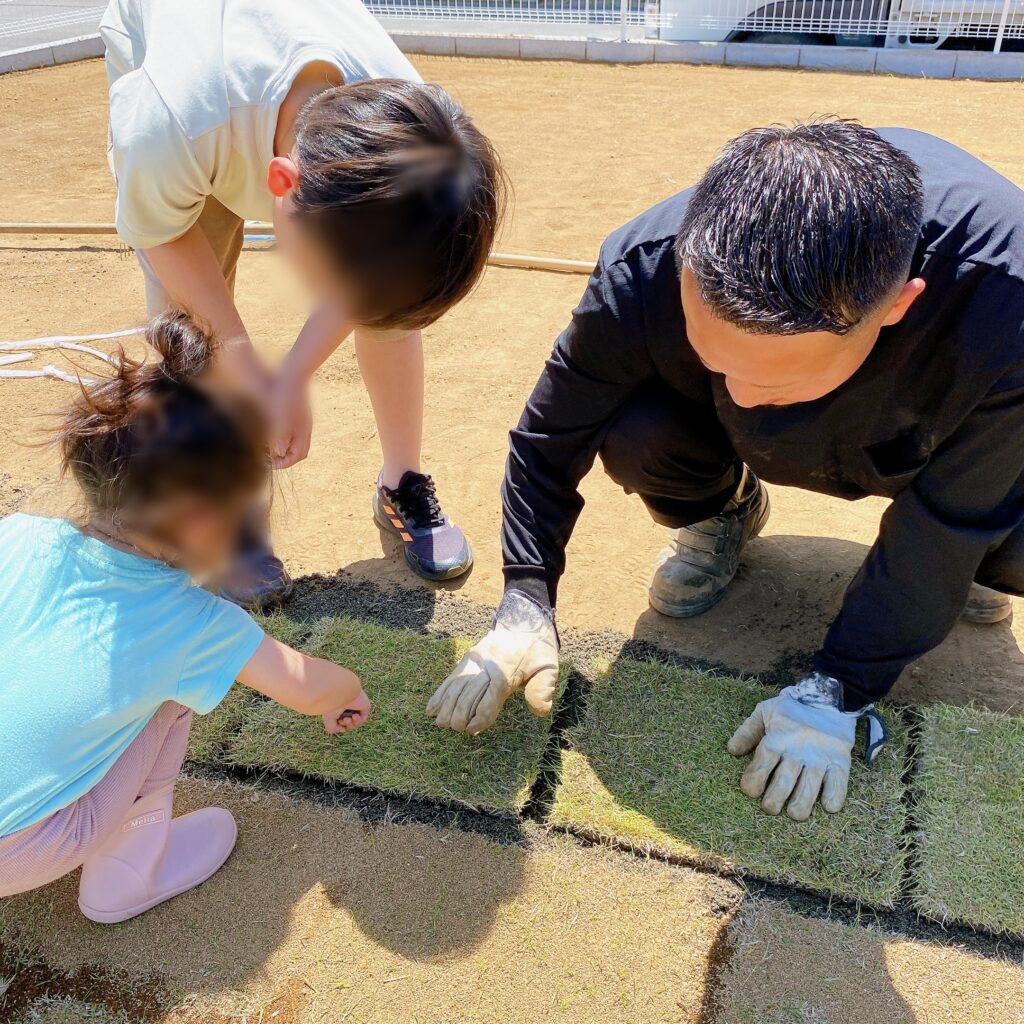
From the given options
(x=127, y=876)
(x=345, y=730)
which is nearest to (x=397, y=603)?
(x=345, y=730)

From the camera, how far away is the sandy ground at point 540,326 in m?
2.37

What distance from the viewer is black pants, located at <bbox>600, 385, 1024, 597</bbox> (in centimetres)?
197

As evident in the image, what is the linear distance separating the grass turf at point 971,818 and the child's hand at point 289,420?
1.41 m

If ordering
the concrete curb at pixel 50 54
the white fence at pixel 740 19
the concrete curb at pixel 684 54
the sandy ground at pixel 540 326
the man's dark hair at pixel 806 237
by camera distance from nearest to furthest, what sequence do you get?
the man's dark hair at pixel 806 237, the sandy ground at pixel 540 326, the concrete curb at pixel 684 54, the white fence at pixel 740 19, the concrete curb at pixel 50 54

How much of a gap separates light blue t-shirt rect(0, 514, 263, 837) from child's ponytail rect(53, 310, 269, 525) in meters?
0.09

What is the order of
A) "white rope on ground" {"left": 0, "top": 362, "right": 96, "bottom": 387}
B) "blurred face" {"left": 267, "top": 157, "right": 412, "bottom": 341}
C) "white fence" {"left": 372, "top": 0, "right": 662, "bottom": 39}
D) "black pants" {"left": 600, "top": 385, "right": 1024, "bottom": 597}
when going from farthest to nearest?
"white fence" {"left": 372, "top": 0, "right": 662, "bottom": 39} → "white rope on ground" {"left": 0, "top": 362, "right": 96, "bottom": 387} → "black pants" {"left": 600, "top": 385, "right": 1024, "bottom": 597} → "blurred face" {"left": 267, "top": 157, "right": 412, "bottom": 341}

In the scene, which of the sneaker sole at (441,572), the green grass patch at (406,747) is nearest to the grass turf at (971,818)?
the green grass patch at (406,747)

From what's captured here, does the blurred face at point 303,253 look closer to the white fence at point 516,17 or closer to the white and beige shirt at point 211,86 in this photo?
the white and beige shirt at point 211,86

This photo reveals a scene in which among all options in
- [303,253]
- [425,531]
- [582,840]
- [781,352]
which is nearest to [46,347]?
[425,531]

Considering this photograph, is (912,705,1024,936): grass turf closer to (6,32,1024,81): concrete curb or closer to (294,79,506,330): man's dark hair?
(294,79,506,330): man's dark hair

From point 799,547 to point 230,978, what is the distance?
5.66 ft

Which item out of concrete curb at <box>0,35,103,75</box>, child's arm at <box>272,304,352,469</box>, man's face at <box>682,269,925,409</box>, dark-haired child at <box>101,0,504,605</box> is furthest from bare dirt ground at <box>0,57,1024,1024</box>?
concrete curb at <box>0,35,103,75</box>

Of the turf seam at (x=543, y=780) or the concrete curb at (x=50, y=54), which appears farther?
the concrete curb at (x=50, y=54)

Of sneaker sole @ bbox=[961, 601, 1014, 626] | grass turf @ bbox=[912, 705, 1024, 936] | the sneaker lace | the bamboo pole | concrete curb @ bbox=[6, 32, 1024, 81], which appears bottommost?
concrete curb @ bbox=[6, 32, 1024, 81]
